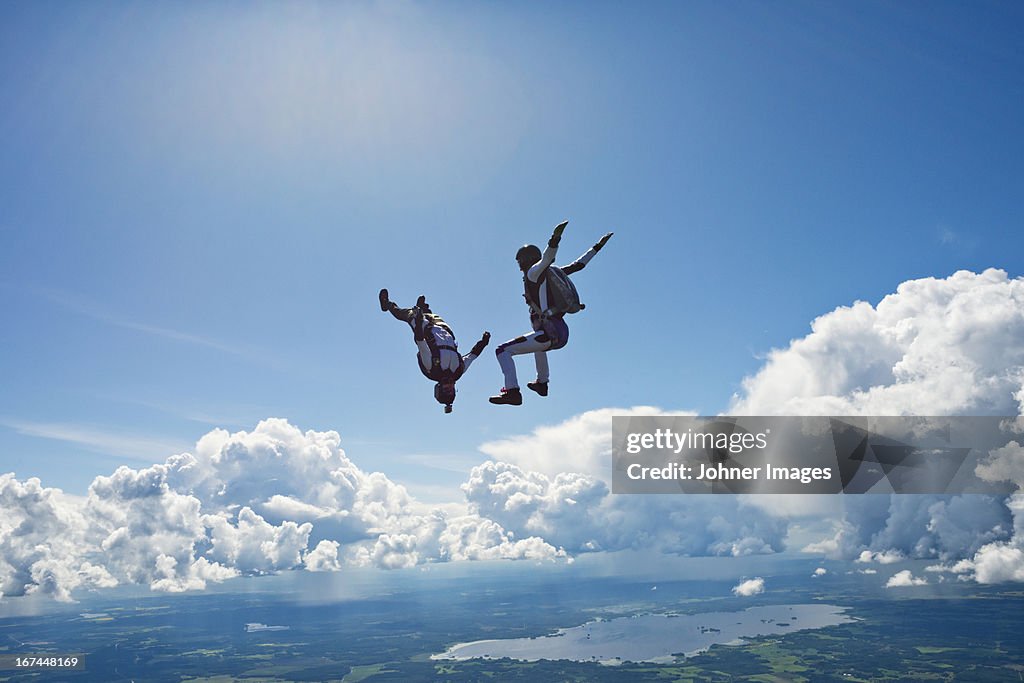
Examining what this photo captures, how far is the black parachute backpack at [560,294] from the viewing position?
767 centimetres

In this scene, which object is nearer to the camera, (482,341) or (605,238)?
(605,238)

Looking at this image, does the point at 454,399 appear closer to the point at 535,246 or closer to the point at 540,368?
the point at 540,368

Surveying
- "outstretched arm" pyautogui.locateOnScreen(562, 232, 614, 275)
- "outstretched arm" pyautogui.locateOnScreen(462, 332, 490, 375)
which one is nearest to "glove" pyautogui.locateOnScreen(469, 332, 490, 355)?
"outstretched arm" pyautogui.locateOnScreen(462, 332, 490, 375)

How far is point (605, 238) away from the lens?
767cm

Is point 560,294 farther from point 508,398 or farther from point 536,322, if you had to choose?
point 508,398

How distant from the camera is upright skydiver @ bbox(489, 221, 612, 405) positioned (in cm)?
771

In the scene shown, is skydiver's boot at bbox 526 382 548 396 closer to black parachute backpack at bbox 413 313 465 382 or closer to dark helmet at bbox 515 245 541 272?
black parachute backpack at bbox 413 313 465 382

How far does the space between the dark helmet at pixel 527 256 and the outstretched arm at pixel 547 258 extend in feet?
0.29

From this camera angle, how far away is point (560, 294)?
7672 millimetres

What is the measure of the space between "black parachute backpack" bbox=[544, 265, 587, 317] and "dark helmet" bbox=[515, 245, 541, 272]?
25 cm

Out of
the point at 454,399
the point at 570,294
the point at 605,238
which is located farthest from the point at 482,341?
the point at 605,238

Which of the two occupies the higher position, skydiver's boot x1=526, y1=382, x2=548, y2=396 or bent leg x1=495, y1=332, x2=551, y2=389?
bent leg x1=495, y1=332, x2=551, y2=389

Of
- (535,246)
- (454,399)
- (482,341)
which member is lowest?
(454,399)

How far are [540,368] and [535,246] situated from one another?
1.80 meters
